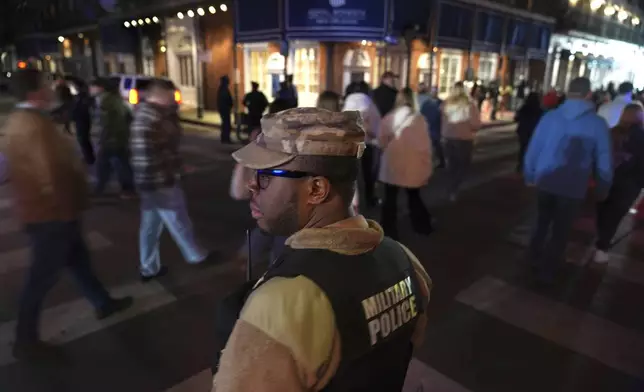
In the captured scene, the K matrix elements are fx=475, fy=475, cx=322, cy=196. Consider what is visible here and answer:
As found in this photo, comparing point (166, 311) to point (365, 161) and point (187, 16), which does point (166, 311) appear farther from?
point (187, 16)

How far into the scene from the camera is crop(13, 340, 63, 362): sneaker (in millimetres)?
3498

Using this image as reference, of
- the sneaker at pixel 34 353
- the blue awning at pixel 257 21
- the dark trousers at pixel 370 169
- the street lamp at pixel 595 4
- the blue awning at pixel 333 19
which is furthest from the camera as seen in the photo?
the street lamp at pixel 595 4

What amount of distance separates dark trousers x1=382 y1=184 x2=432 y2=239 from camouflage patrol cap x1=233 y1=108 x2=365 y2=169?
4755 mm

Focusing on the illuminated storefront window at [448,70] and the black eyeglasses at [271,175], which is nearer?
the black eyeglasses at [271,175]

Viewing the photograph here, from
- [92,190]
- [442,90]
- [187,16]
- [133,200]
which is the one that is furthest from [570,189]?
[187,16]

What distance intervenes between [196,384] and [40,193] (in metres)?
1.71

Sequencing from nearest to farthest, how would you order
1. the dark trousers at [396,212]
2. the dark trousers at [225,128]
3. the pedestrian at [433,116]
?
the dark trousers at [396,212], the pedestrian at [433,116], the dark trousers at [225,128]

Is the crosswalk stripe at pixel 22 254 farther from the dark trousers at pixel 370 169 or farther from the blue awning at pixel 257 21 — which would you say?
the blue awning at pixel 257 21

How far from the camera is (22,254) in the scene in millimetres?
5539

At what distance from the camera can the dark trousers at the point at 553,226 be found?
4.64 m

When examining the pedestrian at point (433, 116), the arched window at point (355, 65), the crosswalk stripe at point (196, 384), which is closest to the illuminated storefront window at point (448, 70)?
the arched window at point (355, 65)

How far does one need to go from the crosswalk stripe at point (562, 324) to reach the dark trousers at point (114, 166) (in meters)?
5.93

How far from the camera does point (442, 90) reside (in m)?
23.0

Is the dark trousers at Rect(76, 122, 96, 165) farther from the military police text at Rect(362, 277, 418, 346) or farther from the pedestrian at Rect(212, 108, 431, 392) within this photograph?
the military police text at Rect(362, 277, 418, 346)
